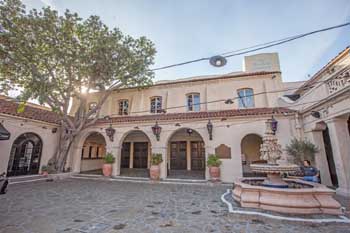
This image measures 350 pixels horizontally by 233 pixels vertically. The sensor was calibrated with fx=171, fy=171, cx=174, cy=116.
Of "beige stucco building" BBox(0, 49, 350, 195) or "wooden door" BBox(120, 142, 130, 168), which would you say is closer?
"beige stucco building" BBox(0, 49, 350, 195)

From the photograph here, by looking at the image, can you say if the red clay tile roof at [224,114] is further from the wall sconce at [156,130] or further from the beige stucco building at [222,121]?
the wall sconce at [156,130]

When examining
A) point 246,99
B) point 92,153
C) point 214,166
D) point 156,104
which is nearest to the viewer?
point 214,166

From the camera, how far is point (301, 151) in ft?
A: 28.9

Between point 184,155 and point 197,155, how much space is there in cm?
118

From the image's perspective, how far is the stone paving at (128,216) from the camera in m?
4.12

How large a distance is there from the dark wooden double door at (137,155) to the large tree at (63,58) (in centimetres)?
538

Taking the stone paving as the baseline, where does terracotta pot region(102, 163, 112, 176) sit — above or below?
above

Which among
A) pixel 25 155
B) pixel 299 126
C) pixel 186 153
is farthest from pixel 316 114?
pixel 25 155

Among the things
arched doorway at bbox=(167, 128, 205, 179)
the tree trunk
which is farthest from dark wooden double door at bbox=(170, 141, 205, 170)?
the tree trunk

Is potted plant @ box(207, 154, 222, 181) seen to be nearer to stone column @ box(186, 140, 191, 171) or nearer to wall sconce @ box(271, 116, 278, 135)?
wall sconce @ box(271, 116, 278, 135)

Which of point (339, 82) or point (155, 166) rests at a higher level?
point (339, 82)

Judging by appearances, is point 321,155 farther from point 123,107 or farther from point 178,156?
point 123,107

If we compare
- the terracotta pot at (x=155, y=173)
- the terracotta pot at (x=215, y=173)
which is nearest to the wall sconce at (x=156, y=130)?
the terracotta pot at (x=155, y=173)

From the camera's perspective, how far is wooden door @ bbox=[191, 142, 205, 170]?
49.9ft
